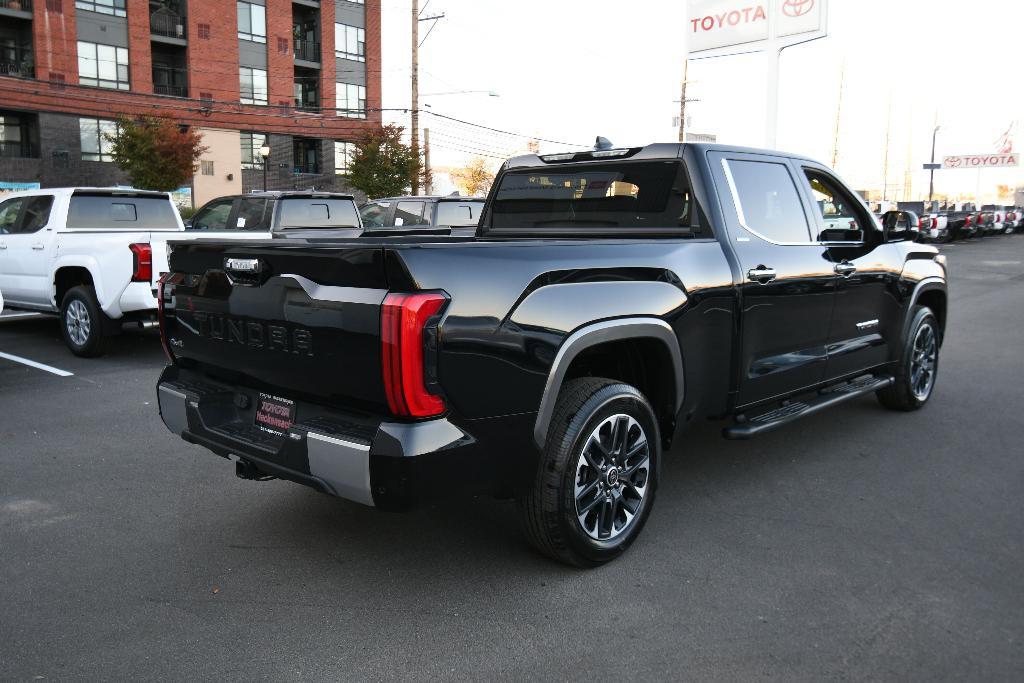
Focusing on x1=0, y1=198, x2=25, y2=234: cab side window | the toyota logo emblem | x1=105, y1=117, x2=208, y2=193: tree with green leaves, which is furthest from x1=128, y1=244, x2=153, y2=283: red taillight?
x1=105, y1=117, x2=208, y2=193: tree with green leaves

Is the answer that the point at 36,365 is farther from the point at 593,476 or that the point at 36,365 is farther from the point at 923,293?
the point at 923,293

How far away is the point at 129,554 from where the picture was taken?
3898mm

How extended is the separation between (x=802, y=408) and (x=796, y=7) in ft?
85.5

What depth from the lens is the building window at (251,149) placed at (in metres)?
47.8

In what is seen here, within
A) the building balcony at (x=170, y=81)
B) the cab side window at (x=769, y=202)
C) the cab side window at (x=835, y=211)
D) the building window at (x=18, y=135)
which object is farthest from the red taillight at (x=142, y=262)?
the building balcony at (x=170, y=81)

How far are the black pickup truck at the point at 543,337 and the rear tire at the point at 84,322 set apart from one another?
205 inches

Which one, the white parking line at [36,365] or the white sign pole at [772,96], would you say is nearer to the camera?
the white parking line at [36,365]

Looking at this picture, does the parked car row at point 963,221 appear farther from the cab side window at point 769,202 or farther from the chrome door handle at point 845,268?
the cab side window at point 769,202

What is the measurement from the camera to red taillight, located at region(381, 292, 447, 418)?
296cm

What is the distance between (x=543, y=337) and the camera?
338 centimetres

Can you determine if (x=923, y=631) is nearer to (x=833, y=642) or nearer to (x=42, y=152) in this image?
(x=833, y=642)

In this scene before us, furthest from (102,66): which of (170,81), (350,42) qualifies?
(350,42)

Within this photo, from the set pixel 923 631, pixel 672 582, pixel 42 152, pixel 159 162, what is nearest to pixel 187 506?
pixel 672 582

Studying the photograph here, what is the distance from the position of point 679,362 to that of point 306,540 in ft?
6.58
